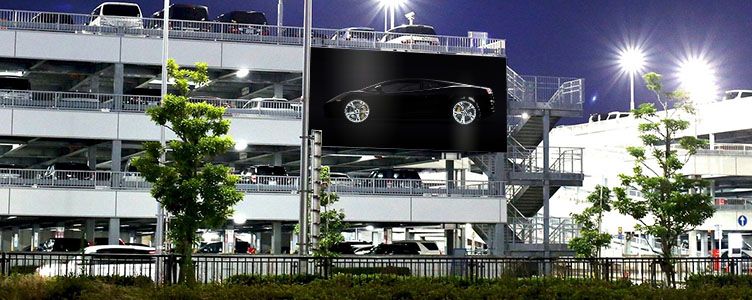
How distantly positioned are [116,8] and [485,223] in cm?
2221

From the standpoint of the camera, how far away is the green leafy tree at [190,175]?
4216cm

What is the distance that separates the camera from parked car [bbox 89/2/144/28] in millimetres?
60375

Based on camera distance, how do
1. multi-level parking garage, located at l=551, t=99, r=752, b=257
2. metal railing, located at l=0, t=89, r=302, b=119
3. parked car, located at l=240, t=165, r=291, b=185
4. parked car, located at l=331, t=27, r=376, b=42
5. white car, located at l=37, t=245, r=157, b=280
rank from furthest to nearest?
multi-level parking garage, located at l=551, t=99, r=752, b=257 < parked car, located at l=331, t=27, r=376, b=42 < parked car, located at l=240, t=165, r=291, b=185 < metal railing, located at l=0, t=89, r=302, b=119 < white car, located at l=37, t=245, r=157, b=280

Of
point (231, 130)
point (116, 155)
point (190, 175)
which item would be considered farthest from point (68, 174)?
point (190, 175)

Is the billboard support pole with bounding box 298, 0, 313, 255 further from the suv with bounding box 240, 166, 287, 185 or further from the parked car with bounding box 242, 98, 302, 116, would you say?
the parked car with bounding box 242, 98, 302, 116

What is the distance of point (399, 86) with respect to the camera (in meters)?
63.1

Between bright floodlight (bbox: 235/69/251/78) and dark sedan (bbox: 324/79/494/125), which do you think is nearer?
bright floodlight (bbox: 235/69/251/78)

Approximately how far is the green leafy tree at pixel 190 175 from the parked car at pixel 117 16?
1846 cm

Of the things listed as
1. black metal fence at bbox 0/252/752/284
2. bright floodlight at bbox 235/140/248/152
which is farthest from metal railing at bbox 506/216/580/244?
black metal fence at bbox 0/252/752/284

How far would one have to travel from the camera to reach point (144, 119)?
59031mm

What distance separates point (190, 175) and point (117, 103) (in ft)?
56.8

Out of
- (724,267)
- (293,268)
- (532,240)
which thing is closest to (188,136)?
(293,268)

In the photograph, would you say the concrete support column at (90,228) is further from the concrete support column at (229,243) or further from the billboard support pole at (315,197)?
the billboard support pole at (315,197)

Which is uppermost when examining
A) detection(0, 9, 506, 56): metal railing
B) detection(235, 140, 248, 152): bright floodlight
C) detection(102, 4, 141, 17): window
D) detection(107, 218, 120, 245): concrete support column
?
detection(102, 4, 141, 17): window
